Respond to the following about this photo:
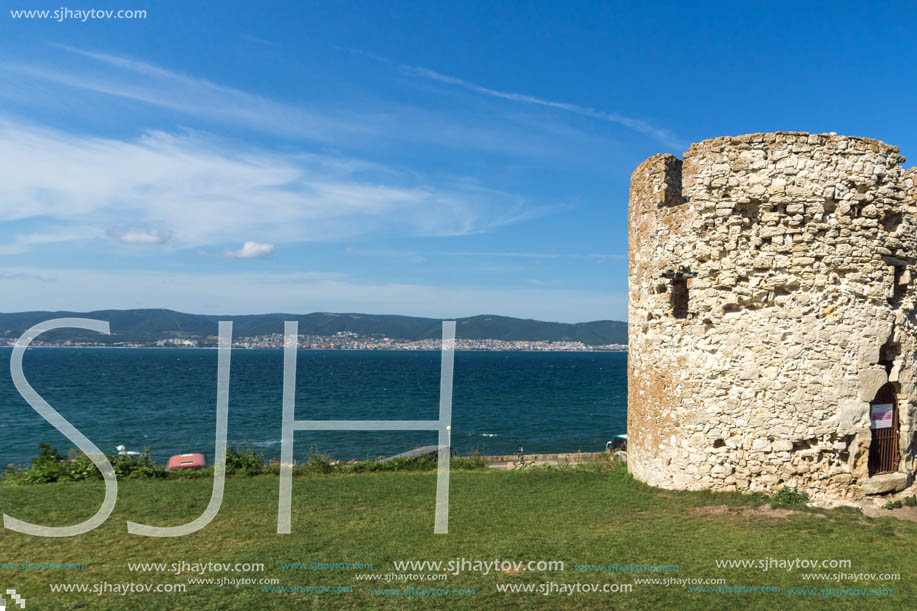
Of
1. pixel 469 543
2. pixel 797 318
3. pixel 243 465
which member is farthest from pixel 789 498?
pixel 243 465

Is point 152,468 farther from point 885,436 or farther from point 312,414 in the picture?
point 312,414

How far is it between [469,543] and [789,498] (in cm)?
569

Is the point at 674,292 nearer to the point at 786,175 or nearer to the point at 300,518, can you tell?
the point at 786,175

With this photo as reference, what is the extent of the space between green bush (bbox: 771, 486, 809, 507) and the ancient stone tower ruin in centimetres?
15

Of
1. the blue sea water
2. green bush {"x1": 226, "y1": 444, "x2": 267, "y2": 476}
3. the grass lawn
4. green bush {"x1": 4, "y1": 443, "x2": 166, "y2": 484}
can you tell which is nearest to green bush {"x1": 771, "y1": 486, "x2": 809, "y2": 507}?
the grass lawn

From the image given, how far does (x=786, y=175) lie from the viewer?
398 inches

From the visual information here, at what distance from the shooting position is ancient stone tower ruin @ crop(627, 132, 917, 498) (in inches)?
388

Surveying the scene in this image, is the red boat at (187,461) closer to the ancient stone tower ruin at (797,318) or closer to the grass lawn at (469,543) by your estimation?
the grass lawn at (469,543)

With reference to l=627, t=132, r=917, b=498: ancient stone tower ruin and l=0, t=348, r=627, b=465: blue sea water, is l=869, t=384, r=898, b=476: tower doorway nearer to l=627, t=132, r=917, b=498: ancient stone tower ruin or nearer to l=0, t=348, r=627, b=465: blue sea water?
l=627, t=132, r=917, b=498: ancient stone tower ruin

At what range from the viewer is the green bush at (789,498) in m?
9.78

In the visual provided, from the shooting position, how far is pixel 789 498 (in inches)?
388

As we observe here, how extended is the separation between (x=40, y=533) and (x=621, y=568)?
8.86m

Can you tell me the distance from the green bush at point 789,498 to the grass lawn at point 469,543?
34cm

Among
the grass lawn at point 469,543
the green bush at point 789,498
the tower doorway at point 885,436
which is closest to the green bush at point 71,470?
the grass lawn at point 469,543
